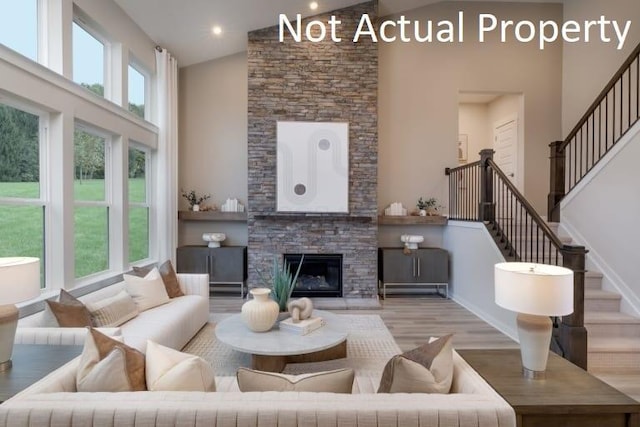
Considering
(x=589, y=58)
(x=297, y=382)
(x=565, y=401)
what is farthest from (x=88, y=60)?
(x=589, y=58)

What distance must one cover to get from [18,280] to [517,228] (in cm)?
567

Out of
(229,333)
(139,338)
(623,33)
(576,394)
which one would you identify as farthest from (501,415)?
(623,33)

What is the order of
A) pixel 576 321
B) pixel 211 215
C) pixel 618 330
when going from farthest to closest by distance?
1. pixel 211 215
2. pixel 618 330
3. pixel 576 321

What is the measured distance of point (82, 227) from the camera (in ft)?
12.9

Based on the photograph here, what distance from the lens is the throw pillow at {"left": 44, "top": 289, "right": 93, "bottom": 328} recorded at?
8.63 ft

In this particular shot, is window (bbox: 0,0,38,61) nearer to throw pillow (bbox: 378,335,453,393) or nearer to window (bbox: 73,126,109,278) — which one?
window (bbox: 73,126,109,278)

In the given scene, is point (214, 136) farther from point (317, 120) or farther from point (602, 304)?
point (602, 304)

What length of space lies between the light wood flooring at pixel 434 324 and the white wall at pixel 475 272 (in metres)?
0.12

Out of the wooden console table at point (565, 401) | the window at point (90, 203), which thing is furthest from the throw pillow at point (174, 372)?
the window at point (90, 203)

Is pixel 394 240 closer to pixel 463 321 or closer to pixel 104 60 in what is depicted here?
pixel 463 321

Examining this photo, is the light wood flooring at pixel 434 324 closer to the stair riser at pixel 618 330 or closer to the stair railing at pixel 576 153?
the stair riser at pixel 618 330

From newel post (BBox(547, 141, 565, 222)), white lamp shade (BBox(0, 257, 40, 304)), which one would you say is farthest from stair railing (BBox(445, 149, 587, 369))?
white lamp shade (BBox(0, 257, 40, 304))

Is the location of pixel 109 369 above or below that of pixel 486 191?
below

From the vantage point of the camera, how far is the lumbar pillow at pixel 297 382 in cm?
150
